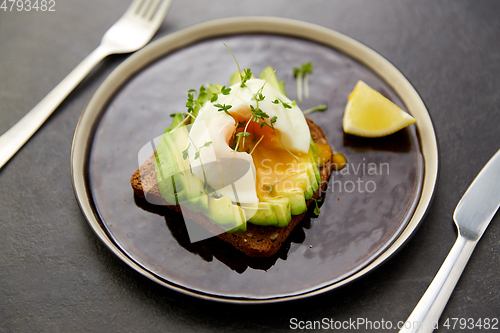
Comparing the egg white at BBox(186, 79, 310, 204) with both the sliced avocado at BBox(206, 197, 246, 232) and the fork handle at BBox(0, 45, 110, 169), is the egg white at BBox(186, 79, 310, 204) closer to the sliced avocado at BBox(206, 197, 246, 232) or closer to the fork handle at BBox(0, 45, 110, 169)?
the sliced avocado at BBox(206, 197, 246, 232)

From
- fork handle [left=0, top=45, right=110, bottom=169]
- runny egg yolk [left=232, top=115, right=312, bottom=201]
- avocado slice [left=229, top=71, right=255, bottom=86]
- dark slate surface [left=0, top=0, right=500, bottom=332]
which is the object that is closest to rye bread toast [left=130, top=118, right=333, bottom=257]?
runny egg yolk [left=232, top=115, right=312, bottom=201]

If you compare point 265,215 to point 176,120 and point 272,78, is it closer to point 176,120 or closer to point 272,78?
point 176,120

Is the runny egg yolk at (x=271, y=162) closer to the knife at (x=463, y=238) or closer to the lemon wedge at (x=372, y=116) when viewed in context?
the lemon wedge at (x=372, y=116)

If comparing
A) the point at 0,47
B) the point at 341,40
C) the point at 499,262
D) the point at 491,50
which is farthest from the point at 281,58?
the point at 0,47

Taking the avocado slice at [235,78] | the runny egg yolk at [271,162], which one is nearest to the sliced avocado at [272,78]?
the avocado slice at [235,78]

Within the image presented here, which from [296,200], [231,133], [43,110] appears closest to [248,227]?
[296,200]
